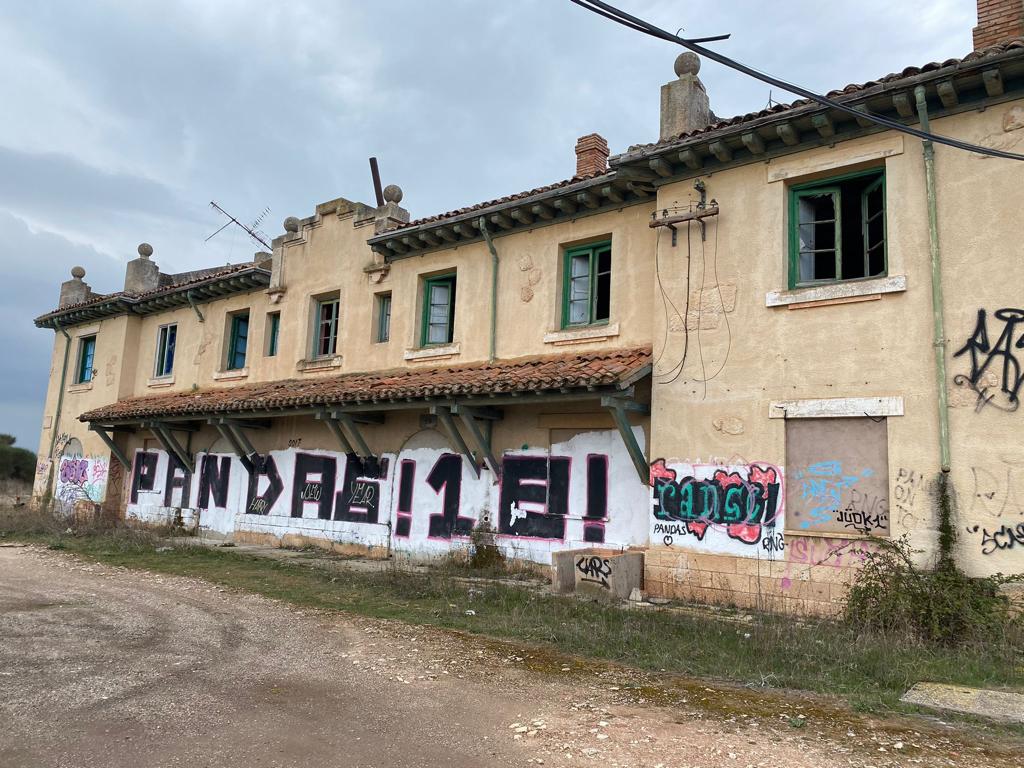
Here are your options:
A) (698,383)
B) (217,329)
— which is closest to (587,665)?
(698,383)

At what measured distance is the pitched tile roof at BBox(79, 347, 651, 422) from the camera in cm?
1087

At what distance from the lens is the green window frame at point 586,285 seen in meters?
12.7

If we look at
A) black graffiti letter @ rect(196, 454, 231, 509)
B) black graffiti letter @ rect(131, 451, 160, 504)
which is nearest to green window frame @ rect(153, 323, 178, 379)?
black graffiti letter @ rect(131, 451, 160, 504)

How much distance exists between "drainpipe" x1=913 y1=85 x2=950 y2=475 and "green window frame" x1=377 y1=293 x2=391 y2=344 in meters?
10.2

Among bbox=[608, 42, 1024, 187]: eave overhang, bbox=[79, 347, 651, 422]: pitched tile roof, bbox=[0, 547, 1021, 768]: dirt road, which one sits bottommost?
bbox=[0, 547, 1021, 768]: dirt road

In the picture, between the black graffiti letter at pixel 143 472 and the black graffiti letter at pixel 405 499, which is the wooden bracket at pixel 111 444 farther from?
the black graffiti letter at pixel 405 499

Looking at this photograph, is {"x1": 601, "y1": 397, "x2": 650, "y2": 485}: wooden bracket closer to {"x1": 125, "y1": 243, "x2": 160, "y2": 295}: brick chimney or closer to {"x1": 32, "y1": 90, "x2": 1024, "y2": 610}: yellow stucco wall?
{"x1": 32, "y1": 90, "x2": 1024, "y2": 610}: yellow stucco wall

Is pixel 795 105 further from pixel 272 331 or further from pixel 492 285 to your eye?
pixel 272 331

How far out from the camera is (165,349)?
21234 mm

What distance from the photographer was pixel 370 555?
1459 cm

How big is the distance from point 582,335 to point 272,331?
9088 millimetres

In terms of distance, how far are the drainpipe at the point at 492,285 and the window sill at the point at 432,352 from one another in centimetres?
87

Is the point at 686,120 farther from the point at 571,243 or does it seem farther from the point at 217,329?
the point at 217,329

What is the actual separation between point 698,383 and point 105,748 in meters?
8.03
